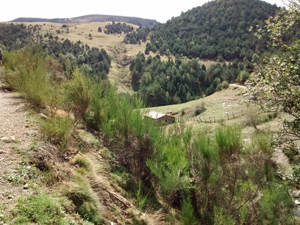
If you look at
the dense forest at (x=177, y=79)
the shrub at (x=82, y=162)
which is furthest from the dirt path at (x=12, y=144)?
the dense forest at (x=177, y=79)

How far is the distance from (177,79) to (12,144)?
68367 millimetres

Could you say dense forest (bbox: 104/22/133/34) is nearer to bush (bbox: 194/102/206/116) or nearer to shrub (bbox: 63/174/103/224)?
bush (bbox: 194/102/206/116)

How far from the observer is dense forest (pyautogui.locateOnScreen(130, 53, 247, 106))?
64.9 meters

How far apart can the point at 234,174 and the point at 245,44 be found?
94.4m

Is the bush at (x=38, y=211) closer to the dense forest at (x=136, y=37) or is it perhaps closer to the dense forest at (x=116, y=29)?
the dense forest at (x=136, y=37)

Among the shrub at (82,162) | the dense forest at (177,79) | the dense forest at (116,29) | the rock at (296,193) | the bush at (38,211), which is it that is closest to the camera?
the bush at (38,211)

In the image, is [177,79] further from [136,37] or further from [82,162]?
[82,162]

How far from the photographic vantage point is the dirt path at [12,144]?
3.58 meters

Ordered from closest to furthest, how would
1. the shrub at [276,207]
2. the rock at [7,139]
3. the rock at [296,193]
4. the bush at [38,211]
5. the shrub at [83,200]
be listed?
1. the bush at [38,211]
2. the shrub at [83,200]
3. the rock at [7,139]
4. the shrub at [276,207]
5. the rock at [296,193]

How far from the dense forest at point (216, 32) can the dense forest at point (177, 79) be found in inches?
637

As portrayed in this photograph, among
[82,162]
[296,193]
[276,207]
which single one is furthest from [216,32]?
[82,162]

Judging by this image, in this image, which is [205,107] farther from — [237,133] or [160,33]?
[160,33]

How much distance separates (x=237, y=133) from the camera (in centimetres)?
563

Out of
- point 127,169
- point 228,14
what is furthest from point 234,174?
point 228,14
